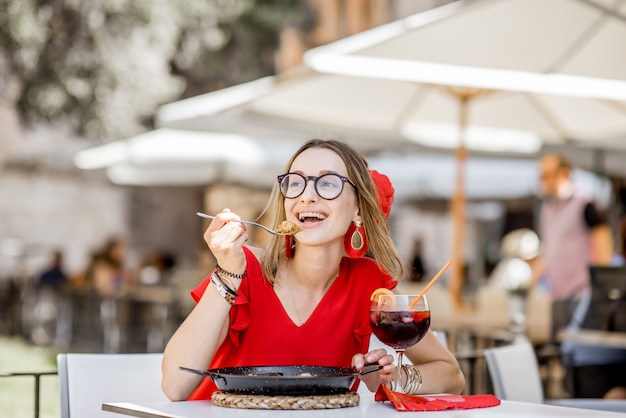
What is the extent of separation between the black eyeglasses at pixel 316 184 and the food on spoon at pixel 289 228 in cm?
8

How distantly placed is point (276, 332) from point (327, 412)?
0.62 metres

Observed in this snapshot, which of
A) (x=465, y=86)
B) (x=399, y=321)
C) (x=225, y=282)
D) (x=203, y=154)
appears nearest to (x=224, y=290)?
(x=225, y=282)

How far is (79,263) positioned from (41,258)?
3.15 feet

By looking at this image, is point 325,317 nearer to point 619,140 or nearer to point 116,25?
point 619,140

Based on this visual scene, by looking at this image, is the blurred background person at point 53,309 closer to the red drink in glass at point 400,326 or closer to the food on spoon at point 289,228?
A: the food on spoon at point 289,228

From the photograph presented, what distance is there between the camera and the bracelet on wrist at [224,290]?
9.84ft

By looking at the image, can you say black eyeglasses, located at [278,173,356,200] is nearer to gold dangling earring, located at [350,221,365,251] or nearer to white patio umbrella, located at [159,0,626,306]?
gold dangling earring, located at [350,221,365,251]

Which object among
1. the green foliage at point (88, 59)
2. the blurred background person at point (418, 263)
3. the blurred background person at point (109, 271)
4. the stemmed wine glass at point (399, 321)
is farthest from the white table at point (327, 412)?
the blurred background person at point (109, 271)

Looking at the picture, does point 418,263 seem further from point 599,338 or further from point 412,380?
point 412,380

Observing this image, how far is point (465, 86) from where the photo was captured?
6.33m

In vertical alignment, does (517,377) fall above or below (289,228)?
below

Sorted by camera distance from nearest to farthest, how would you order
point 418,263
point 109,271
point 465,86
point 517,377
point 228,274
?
point 228,274
point 517,377
point 465,86
point 109,271
point 418,263

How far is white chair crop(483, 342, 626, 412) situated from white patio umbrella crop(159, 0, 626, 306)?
2374mm

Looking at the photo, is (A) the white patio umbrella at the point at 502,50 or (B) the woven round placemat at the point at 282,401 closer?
(B) the woven round placemat at the point at 282,401
